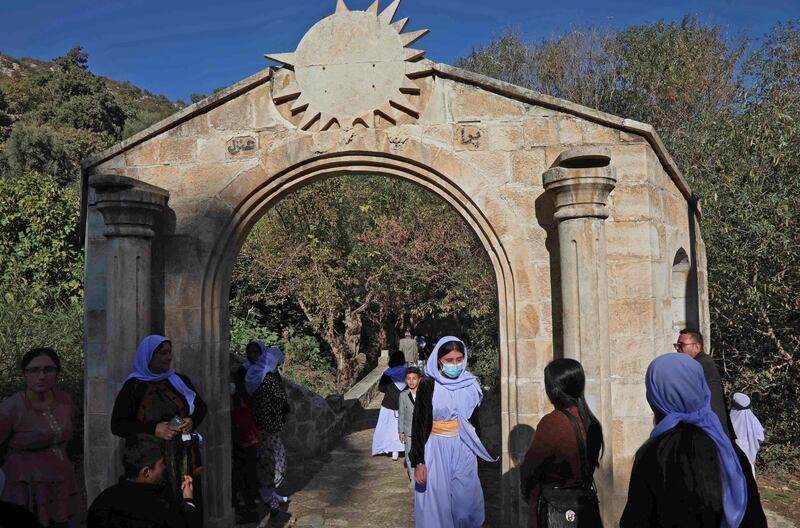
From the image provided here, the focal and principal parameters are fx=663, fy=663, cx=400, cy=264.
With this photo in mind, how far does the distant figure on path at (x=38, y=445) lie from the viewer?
3.52 metres

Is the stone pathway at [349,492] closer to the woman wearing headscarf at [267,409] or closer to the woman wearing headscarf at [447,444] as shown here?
the woman wearing headscarf at [267,409]

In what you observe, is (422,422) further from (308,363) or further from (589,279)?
(308,363)

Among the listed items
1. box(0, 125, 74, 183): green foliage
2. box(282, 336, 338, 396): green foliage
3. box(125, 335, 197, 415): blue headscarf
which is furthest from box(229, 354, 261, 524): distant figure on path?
box(0, 125, 74, 183): green foliage

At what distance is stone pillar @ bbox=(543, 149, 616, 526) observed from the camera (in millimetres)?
4441

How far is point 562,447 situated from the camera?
3092 mm

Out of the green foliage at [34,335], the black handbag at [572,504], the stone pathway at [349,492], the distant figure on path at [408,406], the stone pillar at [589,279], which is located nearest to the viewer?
the black handbag at [572,504]

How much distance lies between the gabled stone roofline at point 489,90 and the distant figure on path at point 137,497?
3.43 m

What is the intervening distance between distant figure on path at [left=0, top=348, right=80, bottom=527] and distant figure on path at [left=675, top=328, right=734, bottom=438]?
156 inches

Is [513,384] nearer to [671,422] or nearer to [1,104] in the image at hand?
[671,422]

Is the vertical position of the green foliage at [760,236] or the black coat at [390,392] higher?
the green foliage at [760,236]

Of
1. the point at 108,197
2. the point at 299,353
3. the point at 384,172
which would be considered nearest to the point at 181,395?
the point at 108,197

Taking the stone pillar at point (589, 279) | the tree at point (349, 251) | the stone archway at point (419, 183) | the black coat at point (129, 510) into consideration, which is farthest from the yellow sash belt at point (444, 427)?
the tree at point (349, 251)

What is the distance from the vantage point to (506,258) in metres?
5.09

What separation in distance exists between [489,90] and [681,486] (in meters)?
3.55
